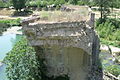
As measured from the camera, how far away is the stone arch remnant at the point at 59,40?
12109 mm

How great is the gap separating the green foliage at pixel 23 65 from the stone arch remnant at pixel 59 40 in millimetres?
615

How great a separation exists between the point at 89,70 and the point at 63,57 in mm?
2701

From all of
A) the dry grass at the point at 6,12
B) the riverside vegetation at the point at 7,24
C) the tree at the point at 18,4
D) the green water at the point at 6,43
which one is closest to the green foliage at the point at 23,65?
the green water at the point at 6,43

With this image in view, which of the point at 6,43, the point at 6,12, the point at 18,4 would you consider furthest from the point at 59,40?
the point at 6,12

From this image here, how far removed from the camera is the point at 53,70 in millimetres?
13438

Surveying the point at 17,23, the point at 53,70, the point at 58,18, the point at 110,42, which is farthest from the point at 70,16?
the point at 17,23

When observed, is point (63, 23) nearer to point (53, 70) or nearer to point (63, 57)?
point (63, 57)

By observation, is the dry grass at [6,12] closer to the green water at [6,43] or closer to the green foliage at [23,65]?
the green water at [6,43]

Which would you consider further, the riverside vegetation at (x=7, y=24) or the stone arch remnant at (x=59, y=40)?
the riverside vegetation at (x=7, y=24)

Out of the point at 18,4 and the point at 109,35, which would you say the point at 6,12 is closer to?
the point at 18,4

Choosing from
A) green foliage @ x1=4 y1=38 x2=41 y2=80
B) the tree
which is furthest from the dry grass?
green foliage @ x1=4 y1=38 x2=41 y2=80

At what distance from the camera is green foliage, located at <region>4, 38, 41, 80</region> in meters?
13.6

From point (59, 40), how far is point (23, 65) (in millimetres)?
3112

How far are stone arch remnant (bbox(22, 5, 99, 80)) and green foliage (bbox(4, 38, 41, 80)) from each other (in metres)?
0.61
